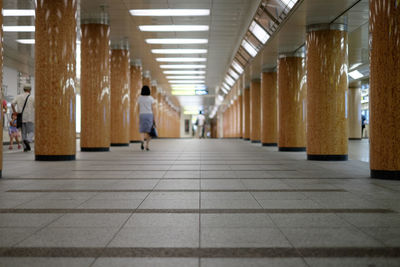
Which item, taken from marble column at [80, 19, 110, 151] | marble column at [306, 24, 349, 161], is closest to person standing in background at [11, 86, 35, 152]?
marble column at [80, 19, 110, 151]

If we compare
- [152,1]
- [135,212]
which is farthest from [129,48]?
[135,212]

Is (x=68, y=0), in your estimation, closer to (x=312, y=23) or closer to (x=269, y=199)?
(x=312, y=23)

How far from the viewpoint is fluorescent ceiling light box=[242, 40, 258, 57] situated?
57.3 feet

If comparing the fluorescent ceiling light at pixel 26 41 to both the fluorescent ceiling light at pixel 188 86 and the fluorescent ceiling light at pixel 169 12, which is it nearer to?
the fluorescent ceiling light at pixel 169 12

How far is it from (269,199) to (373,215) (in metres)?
1.22

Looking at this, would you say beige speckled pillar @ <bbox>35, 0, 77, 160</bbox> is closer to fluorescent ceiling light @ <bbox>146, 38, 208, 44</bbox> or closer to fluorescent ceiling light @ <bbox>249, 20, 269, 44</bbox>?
fluorescent ceiling light @ <bbox>249, 20, 269, 44</bbox>

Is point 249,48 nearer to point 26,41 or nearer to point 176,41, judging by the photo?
point 176,41

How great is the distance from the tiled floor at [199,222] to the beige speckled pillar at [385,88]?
48 cm

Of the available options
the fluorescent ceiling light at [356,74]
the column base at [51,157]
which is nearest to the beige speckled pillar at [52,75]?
the column base at [51,157]

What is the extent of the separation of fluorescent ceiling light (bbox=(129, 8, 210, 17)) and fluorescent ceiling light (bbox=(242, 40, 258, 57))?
299 cm

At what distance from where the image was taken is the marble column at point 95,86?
48.7 feet

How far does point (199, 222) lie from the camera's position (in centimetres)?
355

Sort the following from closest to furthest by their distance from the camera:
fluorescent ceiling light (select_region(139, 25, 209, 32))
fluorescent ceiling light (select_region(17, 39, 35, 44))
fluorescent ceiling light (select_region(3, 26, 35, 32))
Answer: fluorescent ceiling light (select_region(139, 25, 209, 32)), fluorescent ceiling light (select_region(3, 26, 35, 32)), fluorescent ceiling light (select_region(17, 39, 35, 44))

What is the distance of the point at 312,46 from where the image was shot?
37.8 ft
